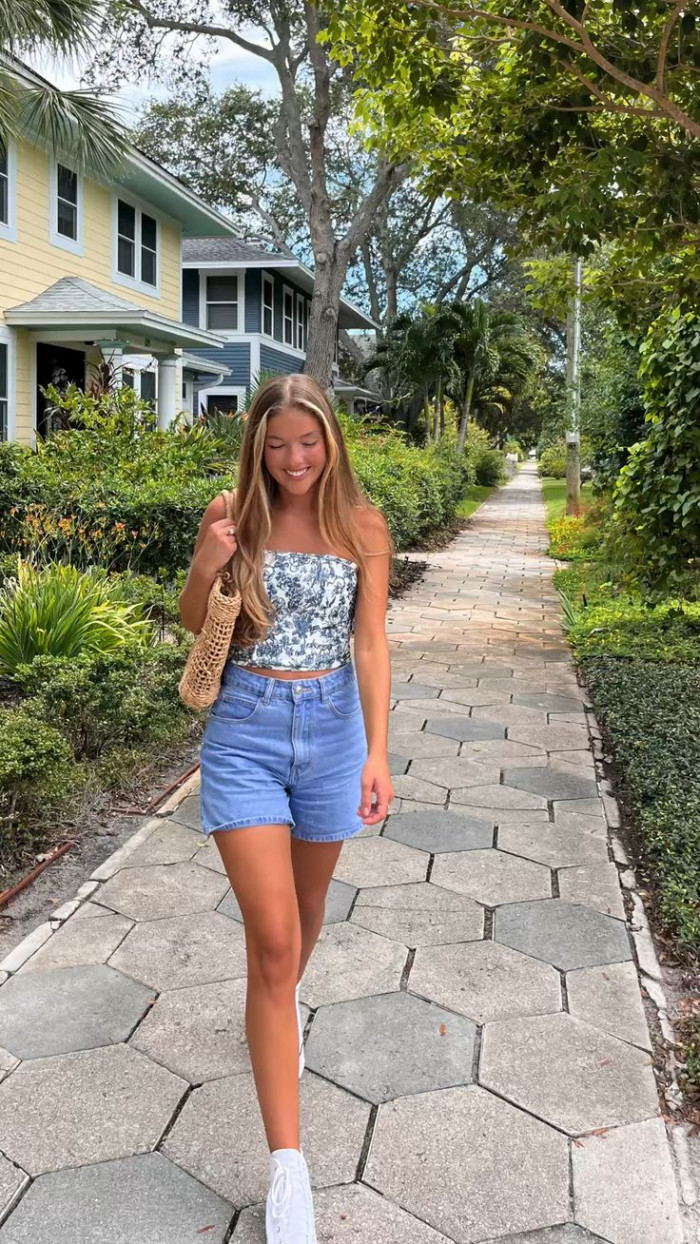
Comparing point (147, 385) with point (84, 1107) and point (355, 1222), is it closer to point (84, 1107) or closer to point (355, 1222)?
point (84, 1107)

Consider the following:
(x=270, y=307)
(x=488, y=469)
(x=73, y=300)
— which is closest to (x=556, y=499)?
(x=488, y=469)

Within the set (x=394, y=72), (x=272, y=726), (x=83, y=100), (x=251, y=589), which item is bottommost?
(x=272, y=726)

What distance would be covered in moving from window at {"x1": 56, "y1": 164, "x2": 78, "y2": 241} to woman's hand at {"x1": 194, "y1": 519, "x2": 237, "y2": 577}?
14.0m

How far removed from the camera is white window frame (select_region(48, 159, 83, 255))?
1398cm

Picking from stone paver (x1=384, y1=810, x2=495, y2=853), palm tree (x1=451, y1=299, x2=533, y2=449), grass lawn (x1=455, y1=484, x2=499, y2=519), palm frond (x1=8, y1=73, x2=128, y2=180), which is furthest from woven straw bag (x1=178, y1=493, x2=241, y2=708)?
palm tree (x1=451, y1=299, x2=533, y2=449)

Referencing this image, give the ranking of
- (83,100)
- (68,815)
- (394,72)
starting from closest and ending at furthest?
(68,815)
(394,72)
(83,100)

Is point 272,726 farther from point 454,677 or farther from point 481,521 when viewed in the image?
point 481,521

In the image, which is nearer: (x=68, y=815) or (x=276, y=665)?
(x=276, y=665)

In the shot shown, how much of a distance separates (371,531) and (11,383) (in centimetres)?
1277

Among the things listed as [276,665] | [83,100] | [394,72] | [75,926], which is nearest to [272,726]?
[276,665]

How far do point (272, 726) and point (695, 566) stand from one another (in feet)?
19.8

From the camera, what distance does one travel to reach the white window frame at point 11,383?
13.5 m

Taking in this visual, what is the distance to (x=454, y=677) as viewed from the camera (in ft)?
23.4

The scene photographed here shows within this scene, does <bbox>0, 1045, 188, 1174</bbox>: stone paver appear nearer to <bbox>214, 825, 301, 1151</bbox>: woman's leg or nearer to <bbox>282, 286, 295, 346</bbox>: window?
<bbox>214, 825, 301, 1151</bbox>: woman's leg
